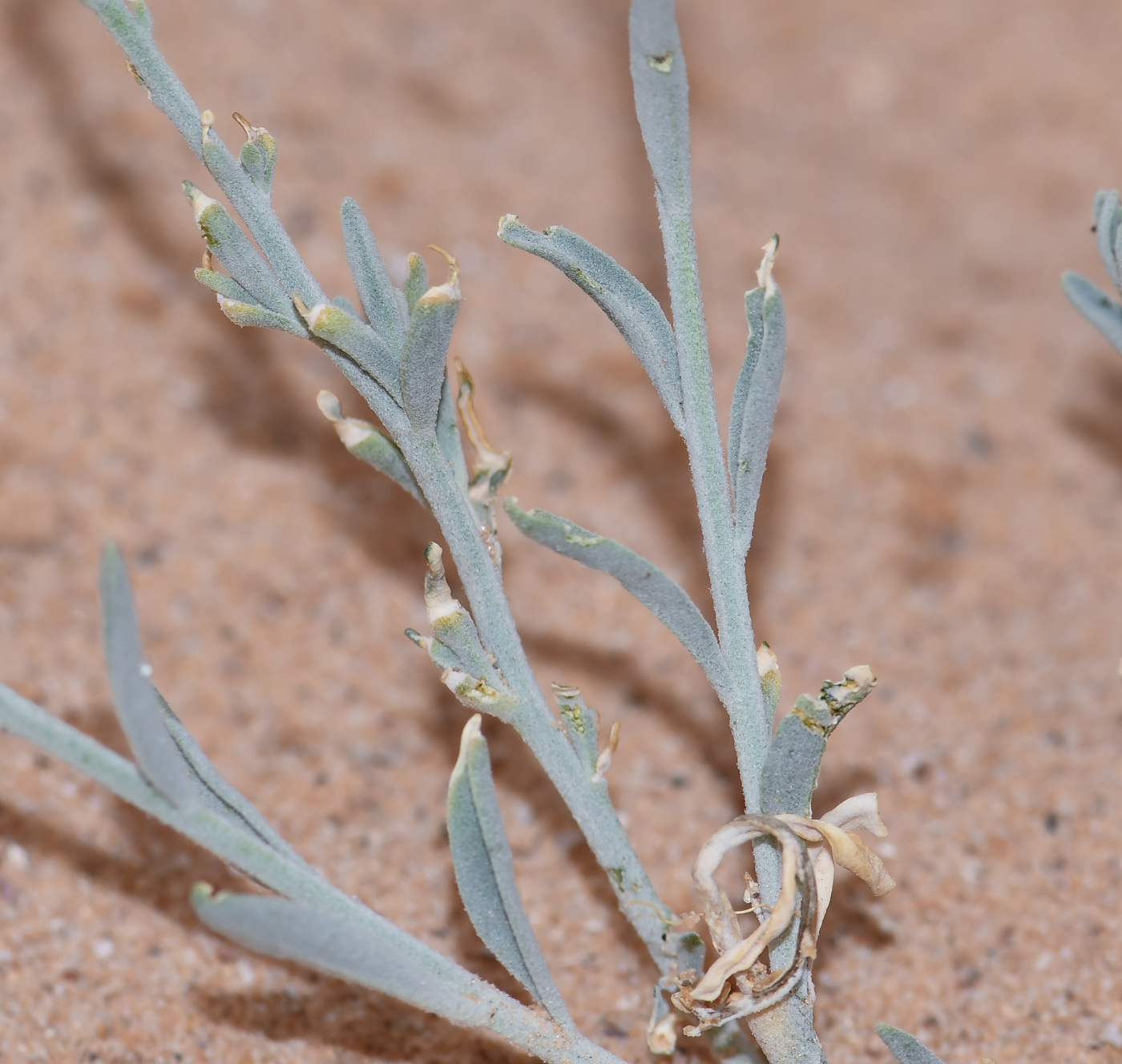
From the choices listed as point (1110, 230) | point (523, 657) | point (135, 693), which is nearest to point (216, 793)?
point (135, 693)

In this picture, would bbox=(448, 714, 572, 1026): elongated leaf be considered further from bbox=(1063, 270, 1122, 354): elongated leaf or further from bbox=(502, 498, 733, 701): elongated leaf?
bbox=(1063, 270, 1122, 354): elongated leaf

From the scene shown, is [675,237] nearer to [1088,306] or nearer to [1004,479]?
[1088,306]

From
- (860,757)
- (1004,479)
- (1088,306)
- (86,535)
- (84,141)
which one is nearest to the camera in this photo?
(1088,306)

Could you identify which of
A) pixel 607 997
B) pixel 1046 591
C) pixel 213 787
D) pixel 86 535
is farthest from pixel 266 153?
pixel 1046 591

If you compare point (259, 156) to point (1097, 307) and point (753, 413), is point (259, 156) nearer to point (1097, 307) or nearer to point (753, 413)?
point (753, 413)

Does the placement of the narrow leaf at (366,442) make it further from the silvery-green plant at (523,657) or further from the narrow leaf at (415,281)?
the narrow leaf at (415,281)

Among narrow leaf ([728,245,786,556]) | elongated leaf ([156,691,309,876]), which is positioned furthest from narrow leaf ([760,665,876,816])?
elongated leaf ([156,691,309,876])
